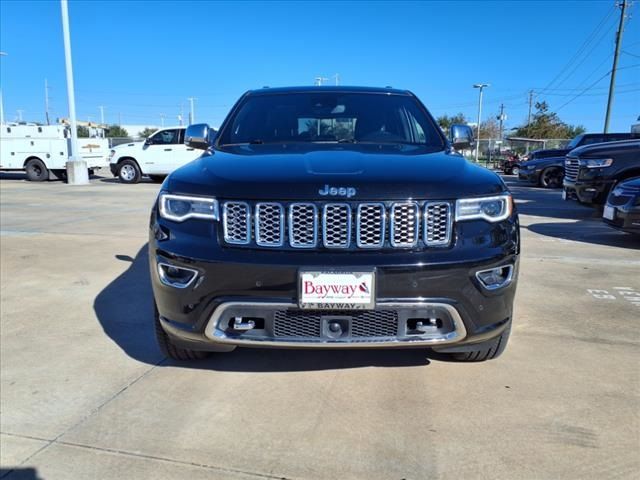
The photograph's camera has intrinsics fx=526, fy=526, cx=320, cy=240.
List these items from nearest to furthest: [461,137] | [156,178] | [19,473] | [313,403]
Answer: [19,473]
[313,403]
[461,137]
[156,178]

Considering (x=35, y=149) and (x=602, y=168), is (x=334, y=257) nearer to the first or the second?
(x=602, y=168)

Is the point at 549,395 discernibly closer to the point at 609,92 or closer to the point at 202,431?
the point at 202,431

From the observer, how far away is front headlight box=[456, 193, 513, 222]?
8.27ft

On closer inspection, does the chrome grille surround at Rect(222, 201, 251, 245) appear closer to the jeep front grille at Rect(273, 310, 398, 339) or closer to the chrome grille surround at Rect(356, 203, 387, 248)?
the jeep front grille at Rect(273, 310, 398, 339)

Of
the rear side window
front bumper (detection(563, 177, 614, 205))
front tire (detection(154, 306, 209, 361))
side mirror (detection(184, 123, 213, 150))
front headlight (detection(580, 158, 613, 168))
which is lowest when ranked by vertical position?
front tire (detection(154, 306, 209, 361))

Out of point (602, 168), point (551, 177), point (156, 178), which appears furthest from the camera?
point (156, 178)

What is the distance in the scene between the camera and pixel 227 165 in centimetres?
283

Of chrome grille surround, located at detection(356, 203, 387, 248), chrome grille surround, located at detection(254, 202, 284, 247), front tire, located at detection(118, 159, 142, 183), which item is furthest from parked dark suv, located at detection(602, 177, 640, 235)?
front tire, located at detection(118, 159, 142, 183)

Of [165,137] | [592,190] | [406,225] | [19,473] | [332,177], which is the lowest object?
[19,473]

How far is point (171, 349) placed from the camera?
305 cm

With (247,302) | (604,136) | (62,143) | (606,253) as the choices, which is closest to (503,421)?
(247,302)

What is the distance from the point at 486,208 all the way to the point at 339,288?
841 mm

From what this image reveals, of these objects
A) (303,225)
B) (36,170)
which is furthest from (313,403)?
(36,170)

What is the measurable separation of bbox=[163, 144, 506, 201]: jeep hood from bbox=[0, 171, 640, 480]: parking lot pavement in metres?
1.09
